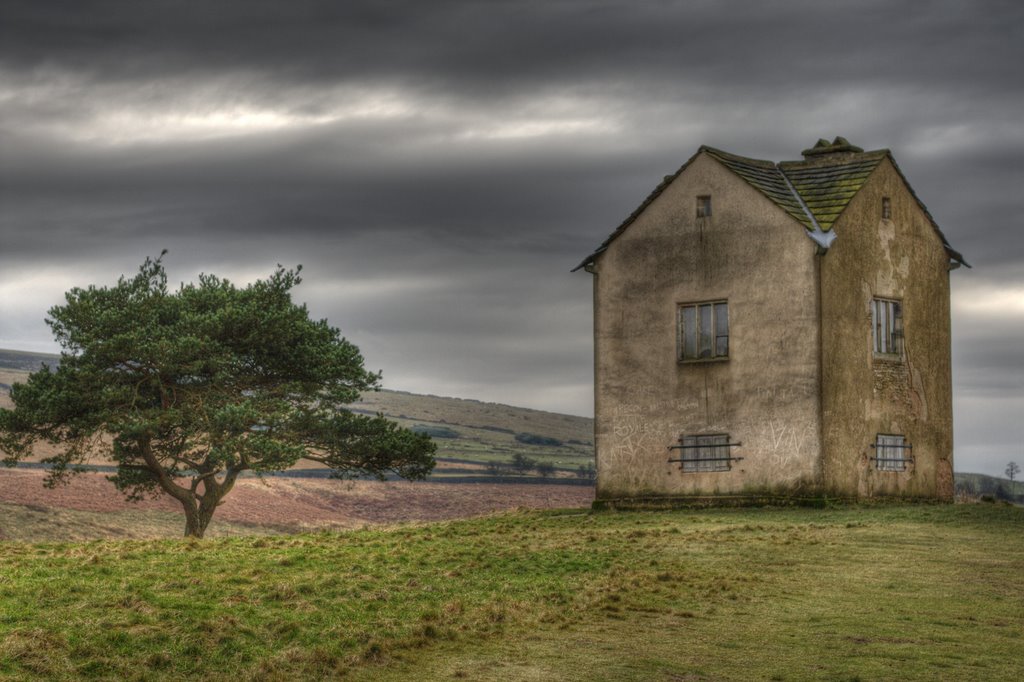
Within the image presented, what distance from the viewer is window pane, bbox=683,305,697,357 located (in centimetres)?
3716

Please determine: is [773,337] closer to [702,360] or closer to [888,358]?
[702,360]

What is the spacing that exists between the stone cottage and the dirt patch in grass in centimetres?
A: 919

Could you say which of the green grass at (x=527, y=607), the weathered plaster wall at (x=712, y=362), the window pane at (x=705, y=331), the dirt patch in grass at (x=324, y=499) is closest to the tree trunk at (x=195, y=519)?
the dirt patch in grass at (x=324, y=499)

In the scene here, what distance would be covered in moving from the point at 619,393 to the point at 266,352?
1237cm

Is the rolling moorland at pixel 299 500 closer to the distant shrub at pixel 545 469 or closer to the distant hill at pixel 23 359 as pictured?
the distant shrub at pixel 545 469

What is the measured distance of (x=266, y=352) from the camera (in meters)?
42.2

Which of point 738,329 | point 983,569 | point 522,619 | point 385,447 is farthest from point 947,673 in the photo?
point 385,447

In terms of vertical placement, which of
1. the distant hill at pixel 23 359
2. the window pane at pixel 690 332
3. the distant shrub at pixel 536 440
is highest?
the distant hill at pixel 23 359

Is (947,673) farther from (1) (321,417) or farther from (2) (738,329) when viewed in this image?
(1) (321,417)

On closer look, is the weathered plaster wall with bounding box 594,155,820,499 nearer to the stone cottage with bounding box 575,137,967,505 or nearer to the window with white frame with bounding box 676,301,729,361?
the stone cottage with bounding box 575,137,967,505

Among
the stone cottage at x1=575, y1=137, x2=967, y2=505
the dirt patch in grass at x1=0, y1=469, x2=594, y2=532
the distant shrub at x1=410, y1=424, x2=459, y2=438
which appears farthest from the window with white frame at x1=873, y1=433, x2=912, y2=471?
the distant shrub at x1=410, y1=424, x2=459, y2=438

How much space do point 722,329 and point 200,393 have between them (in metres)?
17.3

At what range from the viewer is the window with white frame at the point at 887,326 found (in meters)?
37.1

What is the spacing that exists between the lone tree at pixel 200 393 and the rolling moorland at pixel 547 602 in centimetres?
1082
